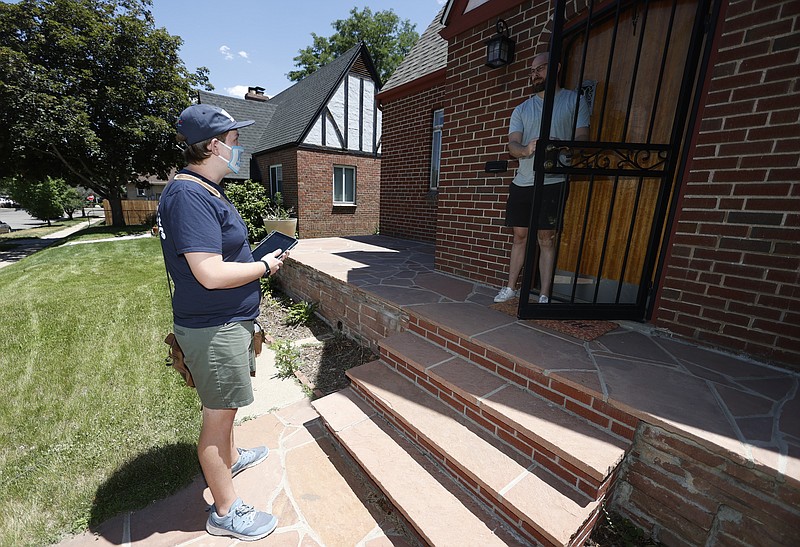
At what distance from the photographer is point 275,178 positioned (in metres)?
13.0

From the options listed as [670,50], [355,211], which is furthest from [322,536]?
[355,211]

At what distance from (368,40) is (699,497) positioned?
30.5 m

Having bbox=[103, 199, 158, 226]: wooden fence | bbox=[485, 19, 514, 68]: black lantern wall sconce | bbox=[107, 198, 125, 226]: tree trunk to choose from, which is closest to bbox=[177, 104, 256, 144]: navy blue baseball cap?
bbox=[485, 19, 514, 68]: black lantern wall sconce

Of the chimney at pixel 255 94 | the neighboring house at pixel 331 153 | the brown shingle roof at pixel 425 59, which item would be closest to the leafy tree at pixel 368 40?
the chimney at pixel 255 94

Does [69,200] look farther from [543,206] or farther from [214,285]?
[543,206]

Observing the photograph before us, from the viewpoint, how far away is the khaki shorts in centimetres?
163

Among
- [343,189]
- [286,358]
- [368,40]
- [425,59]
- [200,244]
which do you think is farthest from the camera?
[368,40]

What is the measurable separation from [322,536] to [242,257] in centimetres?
153

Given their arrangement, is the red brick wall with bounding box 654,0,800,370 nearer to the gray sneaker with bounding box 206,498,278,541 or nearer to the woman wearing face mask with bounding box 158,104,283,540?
the woman wearing face mask with bounding box 158,104,283,540

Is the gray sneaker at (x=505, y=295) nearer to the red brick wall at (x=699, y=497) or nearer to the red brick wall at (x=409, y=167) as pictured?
the red brick wall at (x=699, y=497)

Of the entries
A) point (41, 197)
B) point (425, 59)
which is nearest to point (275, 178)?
point (425, 59)

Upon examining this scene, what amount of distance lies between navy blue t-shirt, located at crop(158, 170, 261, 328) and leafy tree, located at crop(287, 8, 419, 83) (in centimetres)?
2793

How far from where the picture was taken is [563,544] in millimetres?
1457

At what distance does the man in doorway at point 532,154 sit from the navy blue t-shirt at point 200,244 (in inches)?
83.5
